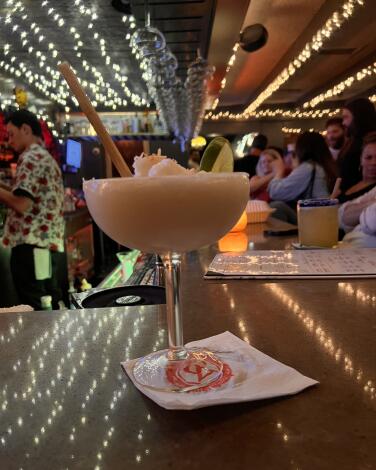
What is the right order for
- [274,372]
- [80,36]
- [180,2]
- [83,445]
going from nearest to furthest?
[83,445], [274,372], [180,2], [80,36]

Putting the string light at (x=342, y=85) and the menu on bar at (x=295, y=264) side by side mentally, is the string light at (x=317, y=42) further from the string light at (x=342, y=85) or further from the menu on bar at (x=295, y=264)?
the menu on bar at (x=295, y=264)

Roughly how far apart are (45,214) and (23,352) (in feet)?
8.72

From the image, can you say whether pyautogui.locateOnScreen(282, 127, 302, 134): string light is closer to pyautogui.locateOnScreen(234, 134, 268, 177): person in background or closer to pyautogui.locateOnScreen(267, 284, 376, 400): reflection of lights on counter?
pyautogui.locateOnScreen(234, 134, 268, 177): person in background

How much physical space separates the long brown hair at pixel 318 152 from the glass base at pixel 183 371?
9.78 feet

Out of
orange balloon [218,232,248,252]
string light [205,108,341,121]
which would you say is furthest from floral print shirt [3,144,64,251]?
string light [205,108,341,121]

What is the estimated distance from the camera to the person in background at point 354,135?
302 centimetres

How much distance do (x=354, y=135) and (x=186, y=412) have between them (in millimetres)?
3127

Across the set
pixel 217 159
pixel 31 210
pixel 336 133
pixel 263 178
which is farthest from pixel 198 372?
pixel 336 133

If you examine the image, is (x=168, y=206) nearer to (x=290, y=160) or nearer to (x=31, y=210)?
(x=31, y=210)

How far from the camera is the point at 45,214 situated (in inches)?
127

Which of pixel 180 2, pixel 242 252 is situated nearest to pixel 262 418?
pixel 242 252

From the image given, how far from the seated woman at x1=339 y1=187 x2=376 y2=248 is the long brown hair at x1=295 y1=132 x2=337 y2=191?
129cm

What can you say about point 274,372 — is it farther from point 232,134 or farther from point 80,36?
point 232,134

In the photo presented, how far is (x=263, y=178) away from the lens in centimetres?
417
